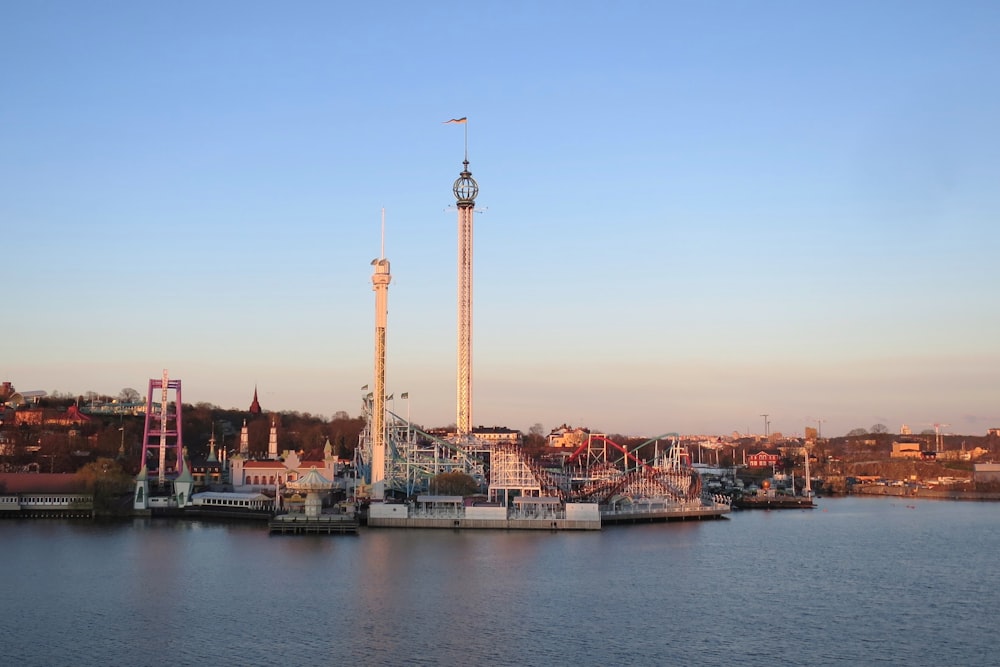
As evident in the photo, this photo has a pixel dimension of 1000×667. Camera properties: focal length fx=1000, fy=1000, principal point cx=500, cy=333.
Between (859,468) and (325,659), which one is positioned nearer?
(325,659)

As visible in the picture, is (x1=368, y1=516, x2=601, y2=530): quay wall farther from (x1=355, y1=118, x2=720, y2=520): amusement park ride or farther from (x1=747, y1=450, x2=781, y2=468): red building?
(x1=747, y1=450, x2=781, y2=468): red building

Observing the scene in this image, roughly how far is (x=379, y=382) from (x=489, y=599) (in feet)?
85.8

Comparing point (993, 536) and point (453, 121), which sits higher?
point (453, 121)

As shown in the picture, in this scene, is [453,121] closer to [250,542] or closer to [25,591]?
[250,542]

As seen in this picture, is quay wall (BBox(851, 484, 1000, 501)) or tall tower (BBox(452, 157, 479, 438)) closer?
tall tower (BBox(452, 157, 479, 438))

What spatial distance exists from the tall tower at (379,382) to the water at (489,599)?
7723mm

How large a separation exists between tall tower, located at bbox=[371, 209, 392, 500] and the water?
7.72 metres

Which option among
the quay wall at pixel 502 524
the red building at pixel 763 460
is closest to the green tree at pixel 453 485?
the quay wall at pixel 502 524

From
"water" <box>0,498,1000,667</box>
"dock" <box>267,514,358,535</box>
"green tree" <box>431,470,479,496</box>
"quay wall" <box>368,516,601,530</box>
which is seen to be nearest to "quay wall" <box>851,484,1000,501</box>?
"water" <box>0,498,1000,667</box>

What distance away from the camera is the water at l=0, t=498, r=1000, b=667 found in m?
22.2

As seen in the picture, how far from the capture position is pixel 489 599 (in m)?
27.6

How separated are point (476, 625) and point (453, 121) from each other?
1904 inches

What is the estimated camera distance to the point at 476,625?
2444cm

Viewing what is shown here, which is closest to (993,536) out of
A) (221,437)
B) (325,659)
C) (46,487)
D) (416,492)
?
(416,492)
